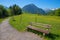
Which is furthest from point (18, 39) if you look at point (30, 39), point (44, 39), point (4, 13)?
point (4, 13)

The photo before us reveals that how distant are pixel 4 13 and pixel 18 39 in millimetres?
62955

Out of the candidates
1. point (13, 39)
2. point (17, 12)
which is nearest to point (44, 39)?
point (13, 39)

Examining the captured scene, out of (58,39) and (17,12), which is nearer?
(58,39)

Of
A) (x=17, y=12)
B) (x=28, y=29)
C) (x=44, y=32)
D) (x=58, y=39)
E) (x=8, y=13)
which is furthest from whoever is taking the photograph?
(x=17, y=12)

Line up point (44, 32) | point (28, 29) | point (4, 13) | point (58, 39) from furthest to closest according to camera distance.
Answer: point (4, 13), point (28, 29), point (44, 32), point (58, 39)

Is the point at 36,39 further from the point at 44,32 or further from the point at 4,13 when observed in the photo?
the point at 4,13

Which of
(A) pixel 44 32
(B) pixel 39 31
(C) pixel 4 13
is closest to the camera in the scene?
(A) pixel 44 32

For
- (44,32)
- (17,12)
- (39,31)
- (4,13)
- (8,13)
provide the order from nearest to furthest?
Answer: (44,32) < (39,31) < (4,13) < (8,13) < (17,12)

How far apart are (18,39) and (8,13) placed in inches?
2659

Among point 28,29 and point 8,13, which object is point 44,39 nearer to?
point 28,29

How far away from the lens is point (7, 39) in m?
11.2

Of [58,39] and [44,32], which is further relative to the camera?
[44,32]

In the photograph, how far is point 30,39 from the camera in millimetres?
11047

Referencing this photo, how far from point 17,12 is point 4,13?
17948 millimetres
